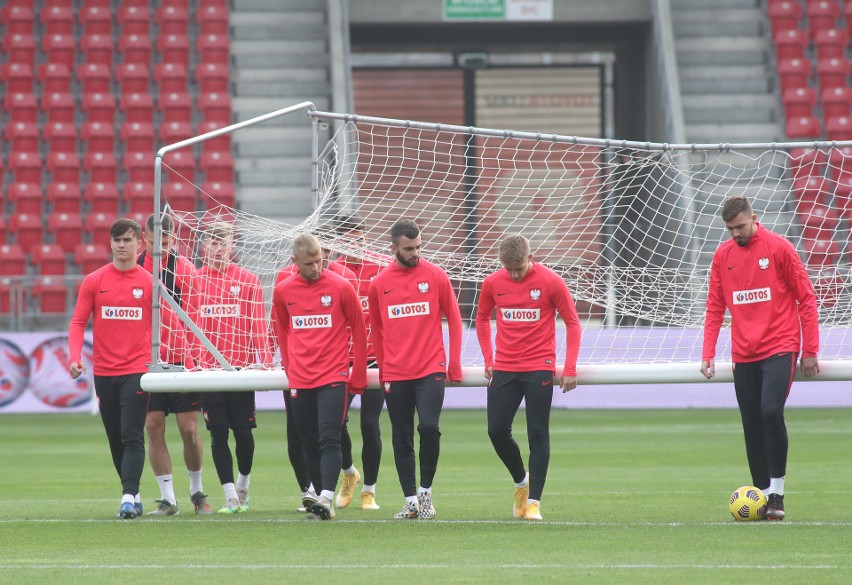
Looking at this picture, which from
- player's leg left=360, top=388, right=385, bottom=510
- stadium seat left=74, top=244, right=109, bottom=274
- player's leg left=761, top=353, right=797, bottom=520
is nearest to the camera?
player's leg left=761, top=353, right=797, bottom=520

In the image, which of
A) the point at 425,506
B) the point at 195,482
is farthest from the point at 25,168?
the point at 425,506

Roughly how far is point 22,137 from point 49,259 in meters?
3.29

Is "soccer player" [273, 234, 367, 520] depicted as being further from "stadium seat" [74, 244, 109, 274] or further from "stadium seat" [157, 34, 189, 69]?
"stadium seat" [157, 34, 189, 69]

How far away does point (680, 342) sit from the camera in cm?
1441

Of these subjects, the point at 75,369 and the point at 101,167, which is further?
the point at 101,167

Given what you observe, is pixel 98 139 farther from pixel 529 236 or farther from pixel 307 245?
pixel 307 245

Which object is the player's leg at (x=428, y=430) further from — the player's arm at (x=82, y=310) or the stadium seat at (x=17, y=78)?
the stadium seat at (x=17, y=78)

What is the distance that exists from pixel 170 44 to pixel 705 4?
10436 mm

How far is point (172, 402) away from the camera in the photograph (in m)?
10.0

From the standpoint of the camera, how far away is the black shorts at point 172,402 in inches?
392

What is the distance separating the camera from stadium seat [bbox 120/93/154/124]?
24891 mm

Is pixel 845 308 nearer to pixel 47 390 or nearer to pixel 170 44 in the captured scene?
pixel 47 390

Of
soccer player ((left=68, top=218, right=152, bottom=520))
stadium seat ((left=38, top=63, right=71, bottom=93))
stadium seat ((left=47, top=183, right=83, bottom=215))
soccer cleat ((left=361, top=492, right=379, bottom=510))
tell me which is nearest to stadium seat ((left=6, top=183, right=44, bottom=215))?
stadium seat ((left=47, top=183, right=83, bottom=215))

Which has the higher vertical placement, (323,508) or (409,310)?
(409,310)
